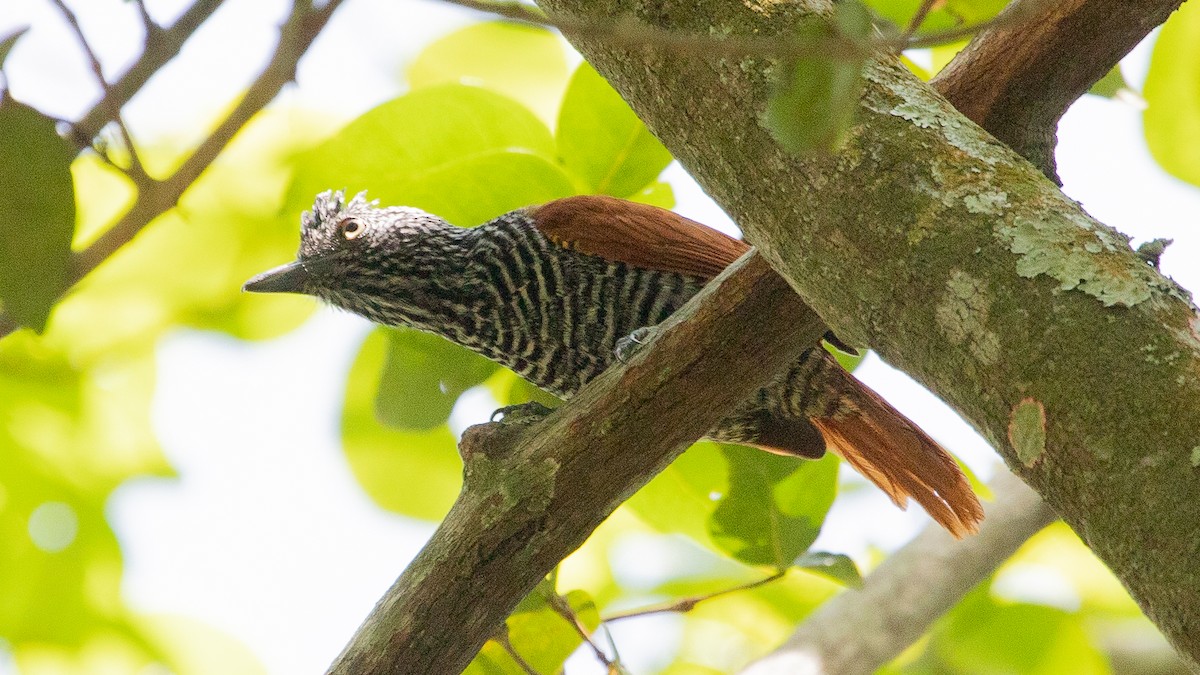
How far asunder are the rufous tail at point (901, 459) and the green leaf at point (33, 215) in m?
2.29

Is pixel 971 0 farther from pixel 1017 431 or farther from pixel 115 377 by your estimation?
pixel 115 377

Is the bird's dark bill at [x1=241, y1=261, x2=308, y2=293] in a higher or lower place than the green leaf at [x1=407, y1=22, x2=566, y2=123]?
lower

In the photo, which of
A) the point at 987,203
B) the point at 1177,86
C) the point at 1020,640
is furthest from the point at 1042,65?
the point at 1020,640

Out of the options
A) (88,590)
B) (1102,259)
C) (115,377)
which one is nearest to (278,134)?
(115,377)

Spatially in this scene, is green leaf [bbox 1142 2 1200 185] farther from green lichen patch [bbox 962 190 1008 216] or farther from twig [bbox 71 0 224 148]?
twig [bbox 71 0 224 148]

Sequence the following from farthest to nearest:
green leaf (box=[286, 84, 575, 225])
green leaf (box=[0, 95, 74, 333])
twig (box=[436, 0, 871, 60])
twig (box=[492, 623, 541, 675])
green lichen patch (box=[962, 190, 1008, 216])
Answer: green leaf (box=[286, 84, 575, 225]), twig (box=[492, 623, 541, 675]), green lichen patch (box=[962, 190, 1008, 216]), green leaf (box=[0, 95, 74, 333]), twig (box=[436, 0, 871, 60])

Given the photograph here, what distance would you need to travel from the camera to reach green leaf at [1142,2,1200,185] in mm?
2785

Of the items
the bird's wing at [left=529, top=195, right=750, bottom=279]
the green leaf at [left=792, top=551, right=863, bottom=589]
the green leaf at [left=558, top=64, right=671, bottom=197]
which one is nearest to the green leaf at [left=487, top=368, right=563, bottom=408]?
the bird's wing at [left=529, top=195, right=750, bottom=279]

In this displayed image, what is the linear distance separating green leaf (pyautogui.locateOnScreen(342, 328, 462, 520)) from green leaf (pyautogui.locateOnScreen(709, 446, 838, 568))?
97 cm

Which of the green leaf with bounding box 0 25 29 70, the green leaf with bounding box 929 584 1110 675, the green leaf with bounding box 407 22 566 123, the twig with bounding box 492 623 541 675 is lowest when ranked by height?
the twig with bounding box 492 623 541 675

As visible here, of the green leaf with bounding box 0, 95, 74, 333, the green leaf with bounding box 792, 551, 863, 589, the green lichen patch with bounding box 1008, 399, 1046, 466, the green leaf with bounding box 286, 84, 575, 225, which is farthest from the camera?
the green leaf with bounding box 286, 84, 575, 225

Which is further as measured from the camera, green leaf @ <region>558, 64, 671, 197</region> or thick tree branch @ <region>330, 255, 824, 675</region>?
green leaf @ <region>558, 64, 671, 197</region>

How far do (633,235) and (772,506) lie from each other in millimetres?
818

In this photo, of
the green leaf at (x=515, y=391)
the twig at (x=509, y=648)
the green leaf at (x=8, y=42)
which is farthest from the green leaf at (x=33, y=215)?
the green leaf at (x=515, y=391)
